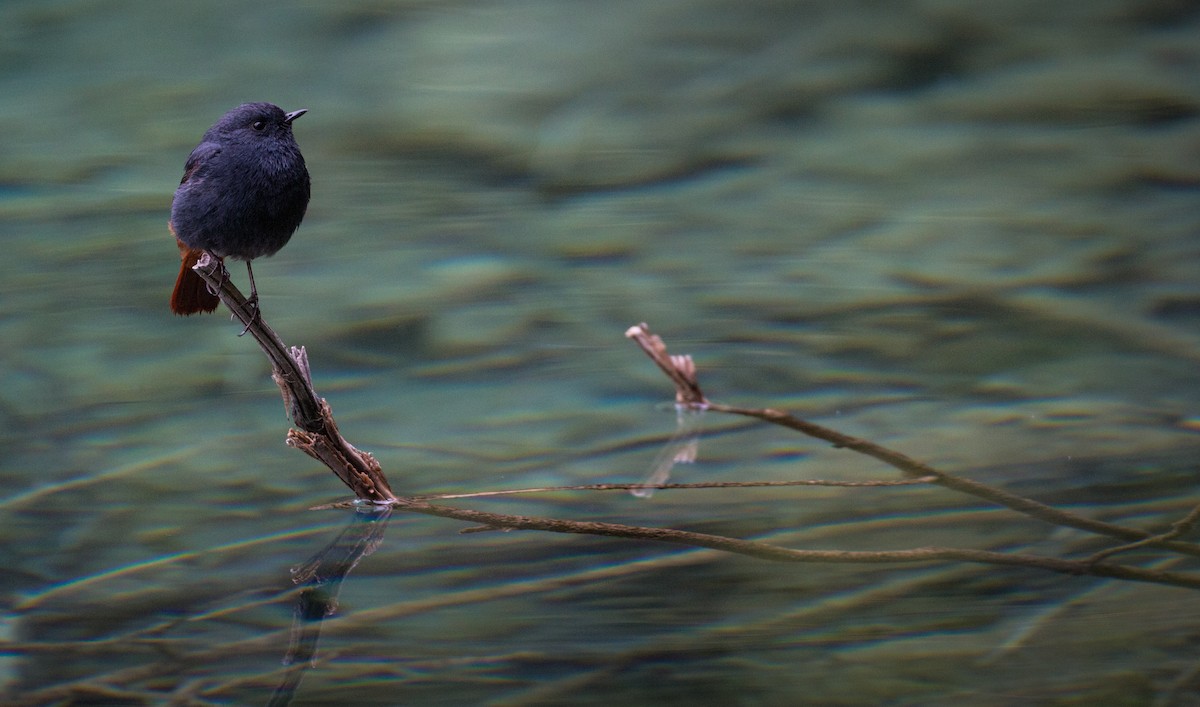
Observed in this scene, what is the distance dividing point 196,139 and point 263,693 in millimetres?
2894

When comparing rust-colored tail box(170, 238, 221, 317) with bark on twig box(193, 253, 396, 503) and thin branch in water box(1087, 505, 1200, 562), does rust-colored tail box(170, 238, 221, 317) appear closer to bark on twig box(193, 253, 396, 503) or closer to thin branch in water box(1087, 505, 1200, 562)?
bark on twig box(193, 253, 396, 503)

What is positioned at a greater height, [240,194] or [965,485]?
[240,194]

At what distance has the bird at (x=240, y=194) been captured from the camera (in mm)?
2238

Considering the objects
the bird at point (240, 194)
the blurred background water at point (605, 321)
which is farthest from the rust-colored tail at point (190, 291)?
the blurred background water at point (605, 321)

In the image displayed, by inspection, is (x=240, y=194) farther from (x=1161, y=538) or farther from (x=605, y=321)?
(x=605, y=321)

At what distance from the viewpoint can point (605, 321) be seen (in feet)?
13.6

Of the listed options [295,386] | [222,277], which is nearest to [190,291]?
[222,277]

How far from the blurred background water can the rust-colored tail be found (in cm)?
58

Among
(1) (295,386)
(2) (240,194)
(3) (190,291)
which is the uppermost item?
(2) (240,194)

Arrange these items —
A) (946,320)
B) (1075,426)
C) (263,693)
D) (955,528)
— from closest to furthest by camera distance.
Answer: (263,693)
(955,528)
(1075,426)
(946,320)

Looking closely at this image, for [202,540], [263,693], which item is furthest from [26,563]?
[263,693]

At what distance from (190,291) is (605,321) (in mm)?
1957

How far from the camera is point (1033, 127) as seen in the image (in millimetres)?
4555

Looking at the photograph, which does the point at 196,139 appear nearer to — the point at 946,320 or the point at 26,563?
the point at 26,563
